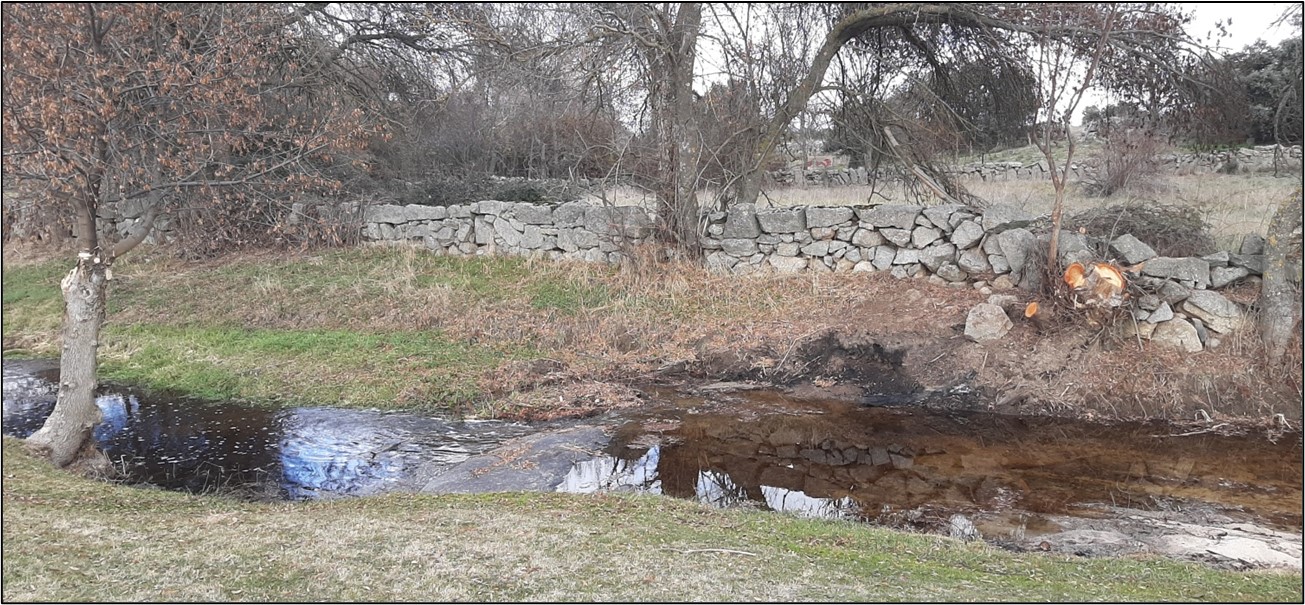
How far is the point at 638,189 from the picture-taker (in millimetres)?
13719

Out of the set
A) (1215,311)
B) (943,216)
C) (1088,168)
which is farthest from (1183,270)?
(1088,168)

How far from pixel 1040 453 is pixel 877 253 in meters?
4.74

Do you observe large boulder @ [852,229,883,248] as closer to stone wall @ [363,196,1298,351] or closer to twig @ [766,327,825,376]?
stone wall @ [363,196,1298,351]

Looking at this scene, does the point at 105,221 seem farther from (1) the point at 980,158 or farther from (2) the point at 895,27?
(1) the point at 980,158

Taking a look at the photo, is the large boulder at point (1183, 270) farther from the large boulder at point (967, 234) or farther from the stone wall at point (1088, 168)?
the stone wall at point (1088, 168)

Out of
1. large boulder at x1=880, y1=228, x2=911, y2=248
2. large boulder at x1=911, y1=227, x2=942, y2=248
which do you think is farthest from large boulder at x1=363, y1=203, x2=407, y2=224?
large boulder at x1=911, y1=227, x2=942, y2=248

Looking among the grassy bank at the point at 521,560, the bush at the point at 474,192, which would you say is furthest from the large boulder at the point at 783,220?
the grassy bank at the point at 521,560

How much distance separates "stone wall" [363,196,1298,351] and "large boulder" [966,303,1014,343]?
80 centimetres

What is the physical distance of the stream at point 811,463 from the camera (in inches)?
247

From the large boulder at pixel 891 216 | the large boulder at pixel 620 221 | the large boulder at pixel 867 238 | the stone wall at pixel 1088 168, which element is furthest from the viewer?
the stone wall at pixel 1088 168

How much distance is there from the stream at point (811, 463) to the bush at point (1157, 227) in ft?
10.3

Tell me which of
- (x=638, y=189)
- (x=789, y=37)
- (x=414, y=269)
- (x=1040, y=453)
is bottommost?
(x=1040, y=453)

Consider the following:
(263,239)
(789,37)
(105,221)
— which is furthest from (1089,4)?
(105,221)

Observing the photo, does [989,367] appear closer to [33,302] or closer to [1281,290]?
[1281,290]
